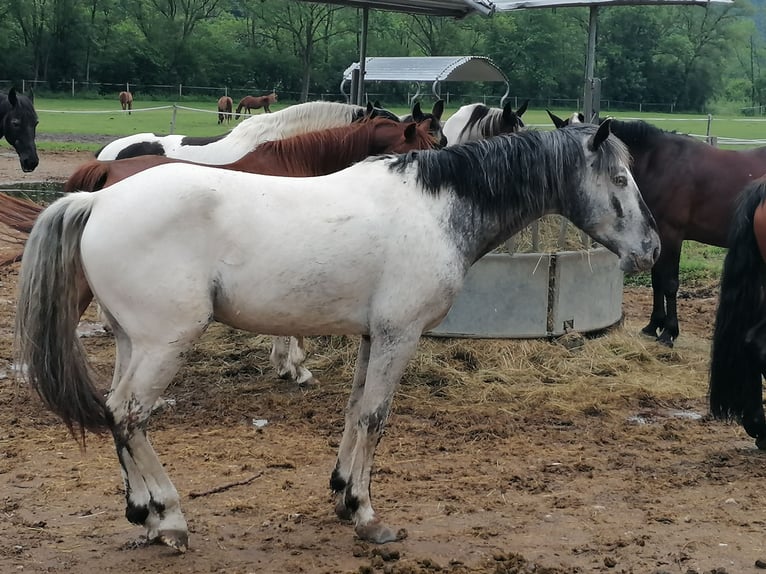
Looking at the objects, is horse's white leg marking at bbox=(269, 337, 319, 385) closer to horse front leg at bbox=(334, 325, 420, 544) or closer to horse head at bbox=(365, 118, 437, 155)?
horse head at bbox=(365, 118, 437, 155)

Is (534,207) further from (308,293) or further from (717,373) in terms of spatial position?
(717,373)

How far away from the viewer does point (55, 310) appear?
3.31 meters

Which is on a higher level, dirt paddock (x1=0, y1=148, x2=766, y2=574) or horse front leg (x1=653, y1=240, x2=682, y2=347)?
horse front leg (x1=653, y1=240, x2=682, y2=347)

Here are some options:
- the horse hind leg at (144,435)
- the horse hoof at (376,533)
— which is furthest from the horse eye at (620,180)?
the horse hind leg at (144,435)

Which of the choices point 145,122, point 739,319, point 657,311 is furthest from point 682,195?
point 145,122

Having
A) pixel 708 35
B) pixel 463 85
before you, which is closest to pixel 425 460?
pixel 463 85

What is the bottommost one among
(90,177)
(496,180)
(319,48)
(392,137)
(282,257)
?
(282,257)

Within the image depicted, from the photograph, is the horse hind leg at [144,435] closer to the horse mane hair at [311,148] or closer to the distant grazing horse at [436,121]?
the horse mane hair at [311,148]

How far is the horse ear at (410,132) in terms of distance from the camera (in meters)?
5.84

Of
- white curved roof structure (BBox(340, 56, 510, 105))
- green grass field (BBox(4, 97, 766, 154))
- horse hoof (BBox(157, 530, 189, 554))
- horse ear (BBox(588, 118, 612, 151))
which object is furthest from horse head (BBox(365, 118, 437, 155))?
green grass field (BBox(4, 97, 766, 154))

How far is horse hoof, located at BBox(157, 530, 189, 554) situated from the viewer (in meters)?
3.42

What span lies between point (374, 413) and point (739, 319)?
230cm

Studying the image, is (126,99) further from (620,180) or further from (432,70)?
(620,180)

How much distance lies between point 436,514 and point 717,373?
6.21ft
